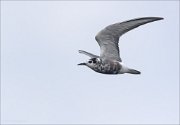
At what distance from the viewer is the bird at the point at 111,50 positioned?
3528 cm

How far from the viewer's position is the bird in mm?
35281

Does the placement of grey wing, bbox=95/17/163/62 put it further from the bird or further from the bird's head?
the bird's head

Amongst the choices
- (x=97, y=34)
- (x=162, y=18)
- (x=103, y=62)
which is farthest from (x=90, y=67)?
(x=162, y=18)

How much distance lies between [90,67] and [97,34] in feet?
11.4

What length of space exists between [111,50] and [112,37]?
98 centimetres

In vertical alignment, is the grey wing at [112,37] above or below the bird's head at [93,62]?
above

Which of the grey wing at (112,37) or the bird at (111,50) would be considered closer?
the bird at (111,50)

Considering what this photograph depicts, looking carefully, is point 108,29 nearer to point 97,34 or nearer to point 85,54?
point 97,34

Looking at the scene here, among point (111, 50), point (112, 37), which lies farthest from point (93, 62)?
point (112, 37)

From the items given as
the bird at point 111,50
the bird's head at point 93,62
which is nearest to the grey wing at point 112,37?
the bird at point 111,50

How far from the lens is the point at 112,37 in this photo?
3775 cm

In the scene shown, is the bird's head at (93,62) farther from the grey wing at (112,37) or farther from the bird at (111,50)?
the grey wing at (112,37)

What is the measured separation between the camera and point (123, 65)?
36.6m

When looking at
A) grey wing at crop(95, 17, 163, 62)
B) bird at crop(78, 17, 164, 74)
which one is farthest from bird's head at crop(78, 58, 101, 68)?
grey wing at crop(95, 17, 163, 62)
